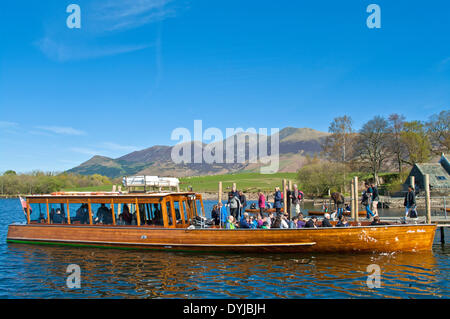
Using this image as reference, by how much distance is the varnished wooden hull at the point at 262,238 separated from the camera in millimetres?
15445

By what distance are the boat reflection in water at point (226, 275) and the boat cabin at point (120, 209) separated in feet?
5.24

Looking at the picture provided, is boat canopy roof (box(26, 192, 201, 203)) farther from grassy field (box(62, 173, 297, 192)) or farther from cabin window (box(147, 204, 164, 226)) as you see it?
grassy field (box(62, 173, 297, 192))

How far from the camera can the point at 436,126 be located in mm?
64375

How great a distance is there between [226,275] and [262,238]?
11.0ft

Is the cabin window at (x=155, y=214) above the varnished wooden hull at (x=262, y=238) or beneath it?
above

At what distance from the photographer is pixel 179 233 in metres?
16.9

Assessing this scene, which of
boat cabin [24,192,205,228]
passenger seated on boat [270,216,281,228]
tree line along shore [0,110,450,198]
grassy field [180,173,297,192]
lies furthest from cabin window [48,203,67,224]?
grassy field [180,173,297,192]

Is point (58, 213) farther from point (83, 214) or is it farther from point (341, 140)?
point (341, 140)

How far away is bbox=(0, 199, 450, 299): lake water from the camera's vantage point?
11.2m

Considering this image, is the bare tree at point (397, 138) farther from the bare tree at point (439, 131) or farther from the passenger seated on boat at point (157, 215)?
the passenger seated on boat at point (157, 215)

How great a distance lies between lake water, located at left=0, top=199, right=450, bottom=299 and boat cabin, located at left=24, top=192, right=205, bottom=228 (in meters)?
1.57

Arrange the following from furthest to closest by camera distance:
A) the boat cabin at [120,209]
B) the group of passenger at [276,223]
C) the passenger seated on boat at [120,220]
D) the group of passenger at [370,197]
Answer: the group of passenger at [370,197] → the passenger seated on boat at [120,220] → the boat cabin at [120,209] → the group of passenger at [276,223]

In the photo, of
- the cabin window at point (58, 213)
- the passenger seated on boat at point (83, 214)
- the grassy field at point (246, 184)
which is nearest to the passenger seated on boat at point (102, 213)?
the passenger seated on boat at point (83, 214)
